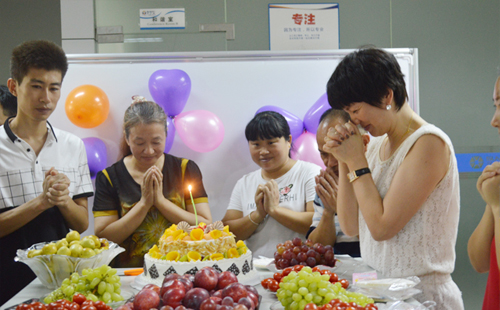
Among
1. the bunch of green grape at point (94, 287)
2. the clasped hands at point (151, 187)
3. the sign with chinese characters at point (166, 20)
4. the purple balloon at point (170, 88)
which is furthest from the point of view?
the sign with chinese characters at point (166, 20)

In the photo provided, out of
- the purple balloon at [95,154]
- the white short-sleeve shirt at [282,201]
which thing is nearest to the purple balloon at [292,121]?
the white short-sleeve shirt at [282,201]

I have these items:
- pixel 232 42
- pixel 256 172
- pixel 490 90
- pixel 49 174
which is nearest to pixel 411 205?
pixel 256 172

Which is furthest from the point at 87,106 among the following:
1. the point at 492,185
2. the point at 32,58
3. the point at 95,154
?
the point at 492,185

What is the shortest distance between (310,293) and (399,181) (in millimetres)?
528

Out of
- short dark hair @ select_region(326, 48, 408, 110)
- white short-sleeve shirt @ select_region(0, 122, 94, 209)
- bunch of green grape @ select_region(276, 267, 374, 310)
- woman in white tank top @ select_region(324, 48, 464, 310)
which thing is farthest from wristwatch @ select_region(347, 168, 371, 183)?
white short-sleeve shirt @ select_region(0, 122, 94, 209)

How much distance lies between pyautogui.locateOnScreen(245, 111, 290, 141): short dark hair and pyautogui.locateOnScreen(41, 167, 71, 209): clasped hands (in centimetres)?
114

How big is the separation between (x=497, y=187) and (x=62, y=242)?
4.94 feet

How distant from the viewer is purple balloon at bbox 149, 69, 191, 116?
9.25 feet

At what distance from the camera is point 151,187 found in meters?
2.53

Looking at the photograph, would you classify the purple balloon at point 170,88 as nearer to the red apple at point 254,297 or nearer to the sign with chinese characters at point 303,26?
the sign with chinese characters at point 303,26

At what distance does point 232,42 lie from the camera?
11.0ft

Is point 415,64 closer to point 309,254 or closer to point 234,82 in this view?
point 234,82

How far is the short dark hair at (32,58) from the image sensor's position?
245 cm

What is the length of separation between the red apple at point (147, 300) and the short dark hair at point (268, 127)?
5.62 ft
